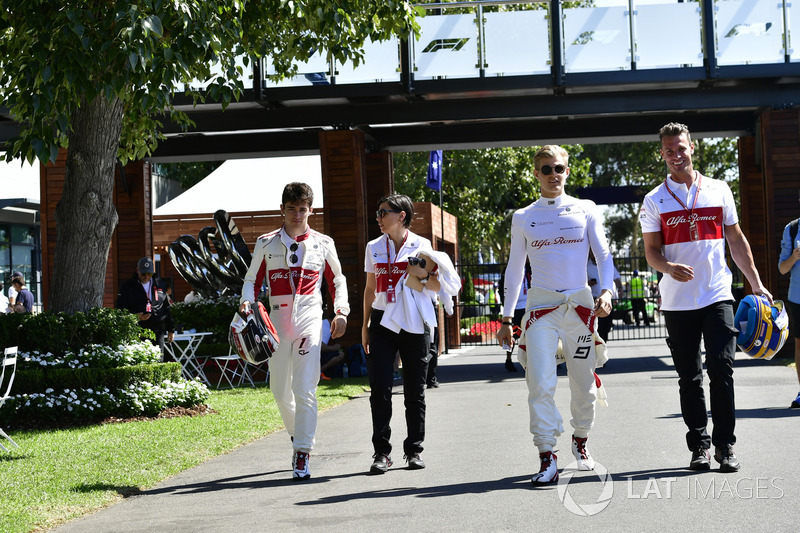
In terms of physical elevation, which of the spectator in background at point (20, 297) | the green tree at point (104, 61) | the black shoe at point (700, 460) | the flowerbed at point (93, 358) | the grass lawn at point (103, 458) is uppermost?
the green tree at point (104, 61)

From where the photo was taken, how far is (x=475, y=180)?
119ft

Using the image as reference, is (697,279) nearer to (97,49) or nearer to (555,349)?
(555,349)

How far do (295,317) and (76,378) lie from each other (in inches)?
193

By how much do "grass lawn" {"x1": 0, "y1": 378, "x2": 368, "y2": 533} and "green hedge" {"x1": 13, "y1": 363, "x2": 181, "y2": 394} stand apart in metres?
0.64

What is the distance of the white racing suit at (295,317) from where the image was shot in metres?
7.54

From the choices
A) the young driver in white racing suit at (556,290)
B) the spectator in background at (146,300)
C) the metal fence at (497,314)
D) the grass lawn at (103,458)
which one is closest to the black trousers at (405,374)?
the young driver in white racing suit at (556,290)

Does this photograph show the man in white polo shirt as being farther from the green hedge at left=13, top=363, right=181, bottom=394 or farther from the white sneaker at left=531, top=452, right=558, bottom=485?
the green hedge at left=13, top=363, right=181, bottom=394

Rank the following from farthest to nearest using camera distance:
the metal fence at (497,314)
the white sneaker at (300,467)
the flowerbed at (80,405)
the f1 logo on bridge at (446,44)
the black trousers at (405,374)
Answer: the metal fence at (497,314) → the f1 logo on bridge at (446,44) → the flowerbed at (80,405) → the black trousers at (405,374) → the white sneaker at (300,467)

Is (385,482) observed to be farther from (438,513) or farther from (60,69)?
(60,69)

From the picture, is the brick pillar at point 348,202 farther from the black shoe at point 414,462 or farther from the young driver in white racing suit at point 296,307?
the black shoe at point 414,462

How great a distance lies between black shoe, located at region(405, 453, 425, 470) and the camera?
24.8 ft

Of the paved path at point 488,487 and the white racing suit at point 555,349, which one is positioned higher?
the white racing suit at point 555,349

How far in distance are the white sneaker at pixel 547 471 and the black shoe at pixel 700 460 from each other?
0.92 metres
